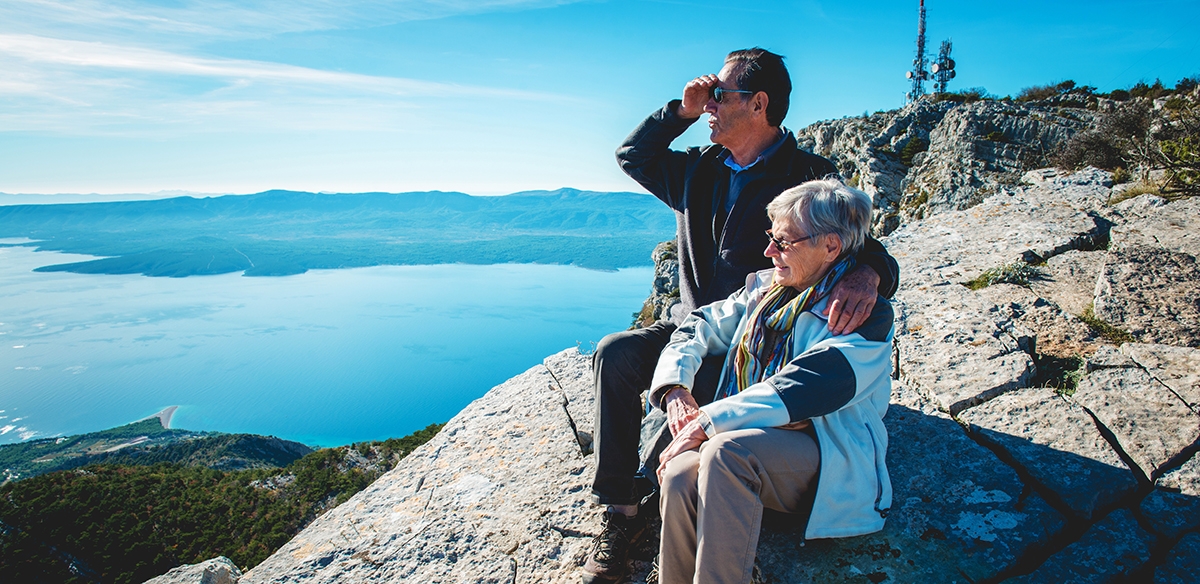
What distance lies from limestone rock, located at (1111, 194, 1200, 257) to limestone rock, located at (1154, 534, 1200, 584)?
12.0 ft

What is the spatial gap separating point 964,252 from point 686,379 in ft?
15.0

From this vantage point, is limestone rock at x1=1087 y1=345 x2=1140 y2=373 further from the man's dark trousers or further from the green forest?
the green forest

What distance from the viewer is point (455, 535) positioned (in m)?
3.50

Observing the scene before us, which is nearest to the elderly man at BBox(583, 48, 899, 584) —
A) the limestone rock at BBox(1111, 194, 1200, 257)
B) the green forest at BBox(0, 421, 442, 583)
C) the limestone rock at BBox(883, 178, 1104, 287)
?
the limestone rock at BBox(883, 178, 1104, 287)

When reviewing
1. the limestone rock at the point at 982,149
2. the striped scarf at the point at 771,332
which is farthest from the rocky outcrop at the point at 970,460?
the limestone rock at the point at 982,149

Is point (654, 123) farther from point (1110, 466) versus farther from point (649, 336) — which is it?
point (1110, 466)

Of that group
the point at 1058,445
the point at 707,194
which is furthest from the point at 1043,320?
the point at 707,194

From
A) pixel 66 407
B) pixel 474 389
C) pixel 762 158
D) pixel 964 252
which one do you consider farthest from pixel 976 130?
pixel 66 407

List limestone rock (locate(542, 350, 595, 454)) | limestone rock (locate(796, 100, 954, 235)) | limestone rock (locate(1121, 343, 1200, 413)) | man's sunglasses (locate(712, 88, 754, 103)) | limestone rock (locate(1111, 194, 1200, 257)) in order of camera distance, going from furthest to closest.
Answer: limestone rock (locate(796, 100, 954, 235)) → limestone rock (locate(1111, 194, 1200, 257)) → limestone rock (locate(542, 350, 595, 454)) → man's sunglasses (locate(712, 88, 754, 103)) → limestone rock (locate(1121, 343, 1200, 413))

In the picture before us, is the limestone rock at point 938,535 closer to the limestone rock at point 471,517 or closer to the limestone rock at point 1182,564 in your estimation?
the limestone rock at point 1182,564

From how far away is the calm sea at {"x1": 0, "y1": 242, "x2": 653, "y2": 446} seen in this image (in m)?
79.1

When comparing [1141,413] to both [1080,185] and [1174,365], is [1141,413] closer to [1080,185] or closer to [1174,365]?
[1174,365]

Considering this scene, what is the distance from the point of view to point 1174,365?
3293mm

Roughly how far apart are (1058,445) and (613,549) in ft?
7.48
